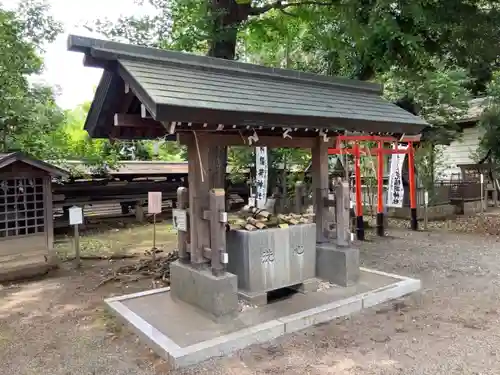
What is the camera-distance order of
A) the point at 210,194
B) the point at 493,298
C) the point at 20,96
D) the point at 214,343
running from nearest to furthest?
the point at 214,343 < the point at 210,194 < the point at 493,298 < the point at 20,96

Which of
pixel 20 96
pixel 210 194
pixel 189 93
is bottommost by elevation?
pixel 210 194

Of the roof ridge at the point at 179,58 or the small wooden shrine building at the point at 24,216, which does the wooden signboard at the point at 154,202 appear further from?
the roof ridge at the point at 179,58

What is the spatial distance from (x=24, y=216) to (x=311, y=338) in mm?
6015

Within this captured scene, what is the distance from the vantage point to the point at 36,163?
759cm

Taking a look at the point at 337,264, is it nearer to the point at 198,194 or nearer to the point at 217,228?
the point at 217,228

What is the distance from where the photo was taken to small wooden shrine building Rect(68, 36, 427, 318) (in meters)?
4.33

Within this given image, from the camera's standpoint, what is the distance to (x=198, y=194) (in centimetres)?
499

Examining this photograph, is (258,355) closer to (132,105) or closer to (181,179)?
(132,105)

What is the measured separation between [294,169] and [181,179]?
457 centimetres

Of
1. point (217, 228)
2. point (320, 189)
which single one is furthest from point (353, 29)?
point (217, 228)

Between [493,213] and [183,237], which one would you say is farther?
[493,213]

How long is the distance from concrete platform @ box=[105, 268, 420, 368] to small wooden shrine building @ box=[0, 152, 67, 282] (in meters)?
2.94

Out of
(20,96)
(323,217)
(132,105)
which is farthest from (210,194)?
(20,96)

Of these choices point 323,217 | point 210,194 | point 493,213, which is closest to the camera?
point 210,194
